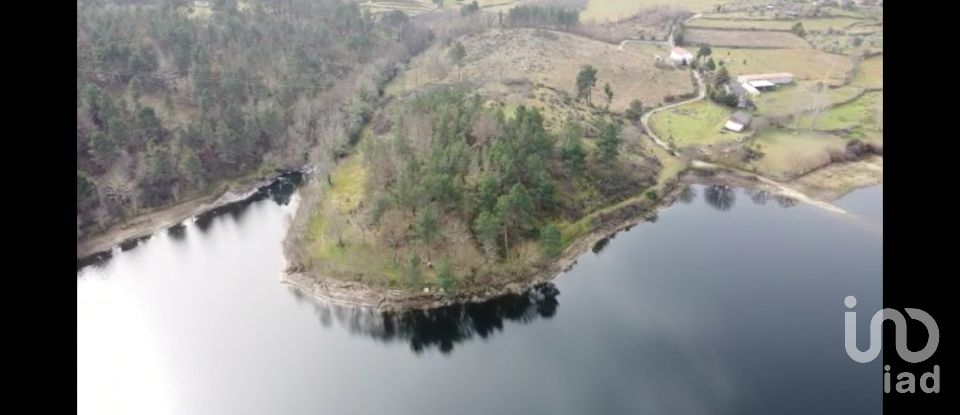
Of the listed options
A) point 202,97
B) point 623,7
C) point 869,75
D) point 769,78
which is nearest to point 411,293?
point 202,97

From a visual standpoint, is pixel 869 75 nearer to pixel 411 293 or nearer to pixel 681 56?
pixel 681 56

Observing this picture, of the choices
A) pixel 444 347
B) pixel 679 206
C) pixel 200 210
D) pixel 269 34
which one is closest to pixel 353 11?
pixel 269 34

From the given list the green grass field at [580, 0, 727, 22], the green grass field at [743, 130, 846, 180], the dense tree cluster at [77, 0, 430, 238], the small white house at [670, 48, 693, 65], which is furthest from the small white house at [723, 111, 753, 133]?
the green grass field at [580, 0, 727, 22]

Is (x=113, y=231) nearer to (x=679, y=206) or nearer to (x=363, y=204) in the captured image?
(x=363, y=204)

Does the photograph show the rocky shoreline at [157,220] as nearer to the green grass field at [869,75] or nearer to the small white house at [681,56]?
the small white house at [681,56]

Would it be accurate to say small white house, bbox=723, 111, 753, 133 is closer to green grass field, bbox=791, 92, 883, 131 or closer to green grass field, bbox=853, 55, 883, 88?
green grass field, bbox=791, 92, 883, 131
